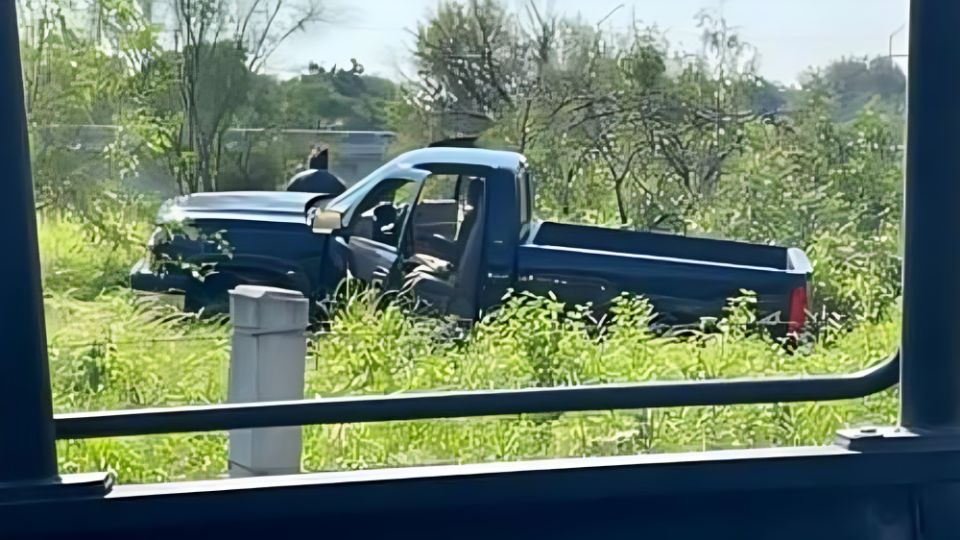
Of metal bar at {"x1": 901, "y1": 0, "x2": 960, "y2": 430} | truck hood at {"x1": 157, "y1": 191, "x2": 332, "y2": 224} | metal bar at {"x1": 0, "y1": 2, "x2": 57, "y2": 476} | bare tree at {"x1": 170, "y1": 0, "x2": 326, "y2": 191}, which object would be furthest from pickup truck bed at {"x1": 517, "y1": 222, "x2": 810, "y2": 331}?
metal bar at {"x1": 0, "y1": 2, "x2": 57, "y2": 476}

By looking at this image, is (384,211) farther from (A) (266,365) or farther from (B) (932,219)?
(B) (932,219)

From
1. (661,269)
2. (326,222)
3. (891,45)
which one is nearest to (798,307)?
(661,269)

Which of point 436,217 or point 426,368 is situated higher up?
point 436,217

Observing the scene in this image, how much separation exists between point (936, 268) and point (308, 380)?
0.82 meters

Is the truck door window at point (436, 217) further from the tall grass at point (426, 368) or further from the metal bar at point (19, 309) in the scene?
the metal bar at point (19, 309)

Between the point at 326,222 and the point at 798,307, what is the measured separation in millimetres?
613

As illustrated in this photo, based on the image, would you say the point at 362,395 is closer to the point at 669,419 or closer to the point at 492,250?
the point at 492,250

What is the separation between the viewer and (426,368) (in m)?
1.33

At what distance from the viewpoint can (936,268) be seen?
136 cm

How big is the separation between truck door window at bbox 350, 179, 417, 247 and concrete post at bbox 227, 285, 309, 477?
0.11 meters

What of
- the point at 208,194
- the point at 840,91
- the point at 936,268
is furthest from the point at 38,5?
the point at 936,268

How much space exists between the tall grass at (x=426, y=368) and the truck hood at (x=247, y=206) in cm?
10

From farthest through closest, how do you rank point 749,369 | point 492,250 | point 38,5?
point 749,369
point 492,250
point 38,5

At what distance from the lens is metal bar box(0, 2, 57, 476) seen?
1.14 meters
